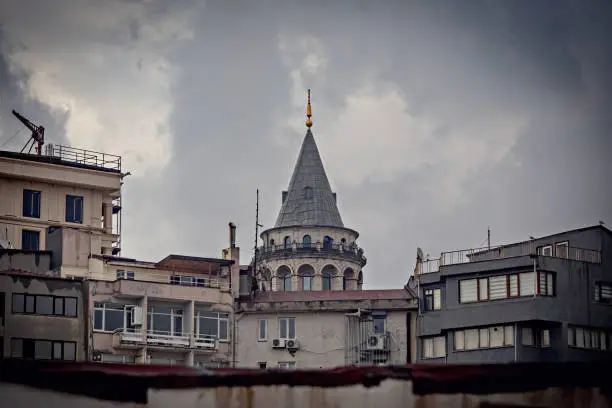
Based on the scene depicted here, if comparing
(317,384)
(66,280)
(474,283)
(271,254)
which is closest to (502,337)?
(474,283)

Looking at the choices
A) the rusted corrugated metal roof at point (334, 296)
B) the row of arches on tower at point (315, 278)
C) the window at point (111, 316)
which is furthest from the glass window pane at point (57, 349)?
the row of arches on tower at point (315, 278)

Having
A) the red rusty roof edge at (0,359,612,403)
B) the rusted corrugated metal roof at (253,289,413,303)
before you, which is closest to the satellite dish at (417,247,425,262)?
the rusted corrugated metal roof at (253,289,413,303)

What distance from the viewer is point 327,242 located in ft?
400

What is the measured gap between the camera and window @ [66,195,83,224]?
245 ft

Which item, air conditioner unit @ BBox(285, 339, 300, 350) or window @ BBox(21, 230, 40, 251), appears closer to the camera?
air conditioner unit @ BBox(285, 339, 300, 350)

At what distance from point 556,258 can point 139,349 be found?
56.8ft

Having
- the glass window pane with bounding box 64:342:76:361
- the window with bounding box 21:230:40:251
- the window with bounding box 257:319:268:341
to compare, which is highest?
the window with bounding box 21:230:40:251

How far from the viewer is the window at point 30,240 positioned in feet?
238

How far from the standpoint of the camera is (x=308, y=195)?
127 meters

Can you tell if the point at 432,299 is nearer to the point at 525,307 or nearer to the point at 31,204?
the point at 525,307

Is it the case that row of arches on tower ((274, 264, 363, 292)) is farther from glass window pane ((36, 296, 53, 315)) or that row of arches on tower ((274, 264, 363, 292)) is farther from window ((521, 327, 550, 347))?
glass window pane ((36, 296, 53, 315))

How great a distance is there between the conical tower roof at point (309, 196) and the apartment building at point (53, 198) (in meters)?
48.4

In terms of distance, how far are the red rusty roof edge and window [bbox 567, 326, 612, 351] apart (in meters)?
35.5

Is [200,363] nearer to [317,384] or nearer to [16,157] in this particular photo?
[16,157]
